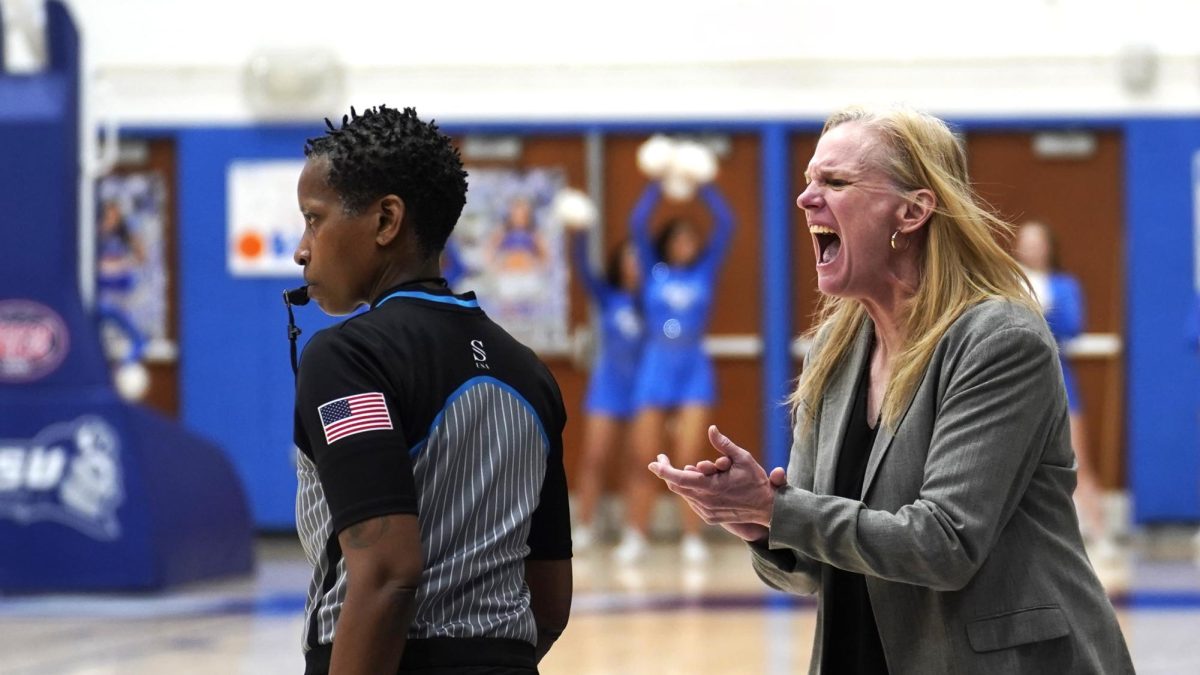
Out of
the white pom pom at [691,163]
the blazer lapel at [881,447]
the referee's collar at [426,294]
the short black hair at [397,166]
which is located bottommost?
the blazer lapel at [881,447]

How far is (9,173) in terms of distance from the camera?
26.0 ft

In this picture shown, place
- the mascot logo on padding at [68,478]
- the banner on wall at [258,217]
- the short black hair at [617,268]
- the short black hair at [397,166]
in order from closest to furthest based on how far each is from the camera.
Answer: the short black hair at [397,166], the mascot logo on padding at [68,478], the short black hair at [617,268], the banner on wall at [258,217]

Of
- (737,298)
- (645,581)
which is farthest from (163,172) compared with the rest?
(645,581)

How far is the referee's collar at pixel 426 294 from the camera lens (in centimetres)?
200

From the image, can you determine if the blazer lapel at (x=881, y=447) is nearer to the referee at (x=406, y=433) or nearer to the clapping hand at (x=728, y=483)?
the clapping hand at (x=728, y=483)

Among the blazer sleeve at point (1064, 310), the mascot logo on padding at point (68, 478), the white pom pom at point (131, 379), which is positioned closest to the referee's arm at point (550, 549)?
the mascot logo on padding at point (68, 478)

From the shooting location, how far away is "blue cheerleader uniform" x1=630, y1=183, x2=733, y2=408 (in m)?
10.1

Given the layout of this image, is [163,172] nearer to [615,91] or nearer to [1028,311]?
[615,91]

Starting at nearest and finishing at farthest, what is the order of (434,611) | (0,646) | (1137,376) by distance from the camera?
(434,611) < (0,646) < (1137,376)

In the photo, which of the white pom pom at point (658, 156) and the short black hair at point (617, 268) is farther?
the white pom pom at point (658, 156)

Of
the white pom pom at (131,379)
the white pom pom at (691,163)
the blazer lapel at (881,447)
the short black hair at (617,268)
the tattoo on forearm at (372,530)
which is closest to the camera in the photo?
the tattoo on forearm at (372,530)

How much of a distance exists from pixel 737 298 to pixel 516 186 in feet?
5.63

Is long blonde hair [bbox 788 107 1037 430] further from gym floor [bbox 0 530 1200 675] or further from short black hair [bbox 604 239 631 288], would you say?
short black hair [bbox 604 239 631 288]

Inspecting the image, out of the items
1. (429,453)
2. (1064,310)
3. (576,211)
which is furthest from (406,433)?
(576,211)
